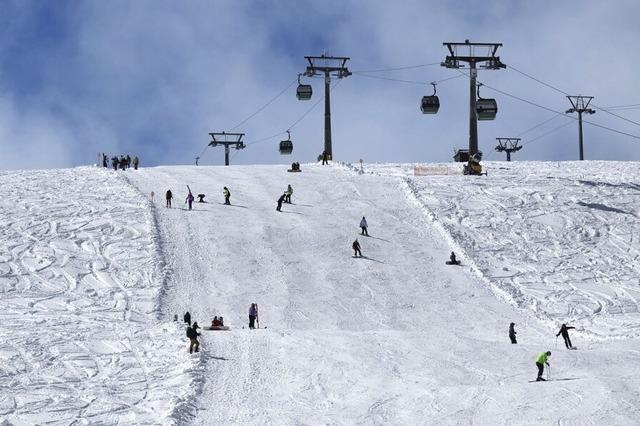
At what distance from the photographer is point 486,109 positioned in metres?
58.3

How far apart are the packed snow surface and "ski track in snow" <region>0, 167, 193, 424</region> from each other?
0.33 ft

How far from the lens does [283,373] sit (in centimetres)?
2688

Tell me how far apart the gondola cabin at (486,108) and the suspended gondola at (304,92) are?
52.3 ft

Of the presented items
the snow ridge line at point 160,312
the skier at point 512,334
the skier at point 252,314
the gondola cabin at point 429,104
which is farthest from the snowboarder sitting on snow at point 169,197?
the skier at point 512,334

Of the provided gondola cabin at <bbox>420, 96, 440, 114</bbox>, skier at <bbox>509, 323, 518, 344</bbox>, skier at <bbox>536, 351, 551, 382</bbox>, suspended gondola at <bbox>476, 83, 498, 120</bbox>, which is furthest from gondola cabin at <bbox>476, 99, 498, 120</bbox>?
skier at <bbox>536, 351, 551, 382</bbox>

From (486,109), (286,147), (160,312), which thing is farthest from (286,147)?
(160,312)

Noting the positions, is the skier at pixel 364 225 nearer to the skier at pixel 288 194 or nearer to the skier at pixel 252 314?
the skier at pixel 288 194

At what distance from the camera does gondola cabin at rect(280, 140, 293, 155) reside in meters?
73.9

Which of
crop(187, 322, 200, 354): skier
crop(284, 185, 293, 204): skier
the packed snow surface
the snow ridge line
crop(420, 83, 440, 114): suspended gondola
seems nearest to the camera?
the snow ridge line

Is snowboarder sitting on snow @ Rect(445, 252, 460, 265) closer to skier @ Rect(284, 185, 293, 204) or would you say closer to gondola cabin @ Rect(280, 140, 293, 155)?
skier @ Rect(284, 185, 293, 204)

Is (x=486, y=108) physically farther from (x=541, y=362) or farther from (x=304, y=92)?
Answer: (x=541, y=362)

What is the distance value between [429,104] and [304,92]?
12.3 metres

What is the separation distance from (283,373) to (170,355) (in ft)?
12.2

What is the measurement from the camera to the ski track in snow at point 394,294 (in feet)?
81.4
